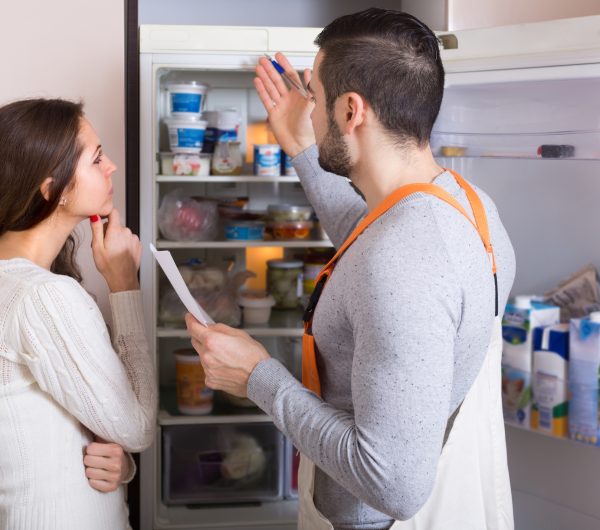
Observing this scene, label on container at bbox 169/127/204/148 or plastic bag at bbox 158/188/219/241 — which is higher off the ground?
label on container at bbox 169/127/204/148

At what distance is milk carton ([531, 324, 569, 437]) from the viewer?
1.79 meters

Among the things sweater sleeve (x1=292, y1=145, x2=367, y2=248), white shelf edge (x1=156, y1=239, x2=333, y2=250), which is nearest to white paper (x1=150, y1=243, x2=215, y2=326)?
sweater sleeve (x1=292, y1=145, x2=367, y2=248)

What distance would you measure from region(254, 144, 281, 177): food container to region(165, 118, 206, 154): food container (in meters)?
0.16

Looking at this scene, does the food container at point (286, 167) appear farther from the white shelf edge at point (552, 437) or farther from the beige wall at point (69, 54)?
Answer: the white shelf edge at point (552, 437)

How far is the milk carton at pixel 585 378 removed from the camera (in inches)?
68.1

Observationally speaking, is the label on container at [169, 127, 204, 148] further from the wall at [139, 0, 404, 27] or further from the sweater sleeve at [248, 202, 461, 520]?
the sweater sleeve at [248, 202, 461, 520]

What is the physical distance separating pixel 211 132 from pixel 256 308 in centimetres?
50

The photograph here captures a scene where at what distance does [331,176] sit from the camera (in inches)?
63.3

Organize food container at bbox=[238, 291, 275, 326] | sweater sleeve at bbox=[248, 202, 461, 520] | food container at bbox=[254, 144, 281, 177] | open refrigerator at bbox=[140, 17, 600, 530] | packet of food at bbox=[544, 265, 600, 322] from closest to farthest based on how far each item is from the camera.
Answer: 1. sweater sleeve at bbox=[248, 202, 461, 520]
2. open refrigerator at bbox=[140, 17, 600, 530]
3. packet of food at bbox=[544, 265, 600, 322]
4. food container at bbox=[254, 144, 281, 177]
5. food container at bbox=[238, 291, 275, 326]

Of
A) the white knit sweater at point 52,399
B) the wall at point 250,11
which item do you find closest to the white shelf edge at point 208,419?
the white knit sweater at point 52,399

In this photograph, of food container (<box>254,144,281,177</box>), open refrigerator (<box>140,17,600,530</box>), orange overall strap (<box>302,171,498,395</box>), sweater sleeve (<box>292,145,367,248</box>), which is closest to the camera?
orange overall strap (<box>302,171,498,395</box>)

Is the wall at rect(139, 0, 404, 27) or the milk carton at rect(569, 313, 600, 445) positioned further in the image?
the wall at rect(139, 0, 404, 27)

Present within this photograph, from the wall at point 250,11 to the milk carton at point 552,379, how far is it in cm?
120

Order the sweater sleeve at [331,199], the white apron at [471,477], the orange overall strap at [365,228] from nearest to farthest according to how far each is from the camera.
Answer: the orange overall strap at [365,228]
the white apron at [471,477]
the sweater sleeve at [331,199]
